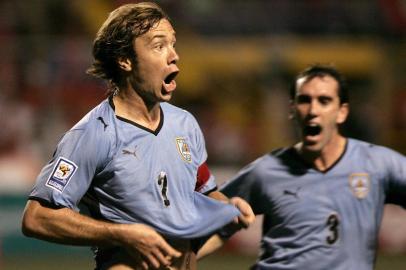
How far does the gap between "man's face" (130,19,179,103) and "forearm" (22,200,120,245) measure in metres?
0.65

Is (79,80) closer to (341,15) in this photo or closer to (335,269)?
(341,15)

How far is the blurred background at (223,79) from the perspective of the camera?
40.5 feet

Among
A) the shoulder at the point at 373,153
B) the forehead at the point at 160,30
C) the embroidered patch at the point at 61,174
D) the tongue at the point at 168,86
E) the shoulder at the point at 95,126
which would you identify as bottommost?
the shoulder at the point at 373,153

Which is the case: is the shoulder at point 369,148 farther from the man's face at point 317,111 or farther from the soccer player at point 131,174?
the soccer player at point 131,174

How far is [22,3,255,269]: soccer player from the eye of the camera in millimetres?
3791

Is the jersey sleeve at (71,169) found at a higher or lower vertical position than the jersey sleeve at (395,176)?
higher

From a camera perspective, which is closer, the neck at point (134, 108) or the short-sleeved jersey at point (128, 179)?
the short-sleeved jersey at point (128, 179)

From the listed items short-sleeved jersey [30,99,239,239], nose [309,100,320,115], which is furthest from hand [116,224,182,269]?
nose [309,100,320,115]

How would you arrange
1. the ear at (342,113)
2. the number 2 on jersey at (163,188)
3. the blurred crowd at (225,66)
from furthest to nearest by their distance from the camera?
the blurred crowd at (225,66)
the ear at (342,113)
the number 2 on jersey at (163,188)

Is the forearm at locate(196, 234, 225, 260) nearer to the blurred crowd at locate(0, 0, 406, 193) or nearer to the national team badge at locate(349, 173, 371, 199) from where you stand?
the national team badge at locate(349, 173, 371, 199)

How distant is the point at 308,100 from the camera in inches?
210

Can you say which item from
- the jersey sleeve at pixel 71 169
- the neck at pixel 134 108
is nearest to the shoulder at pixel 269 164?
the neck at pixel 134 108

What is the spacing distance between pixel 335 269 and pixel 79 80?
30.2 ft

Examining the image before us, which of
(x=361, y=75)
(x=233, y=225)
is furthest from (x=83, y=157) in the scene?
(x=361, y=75)
